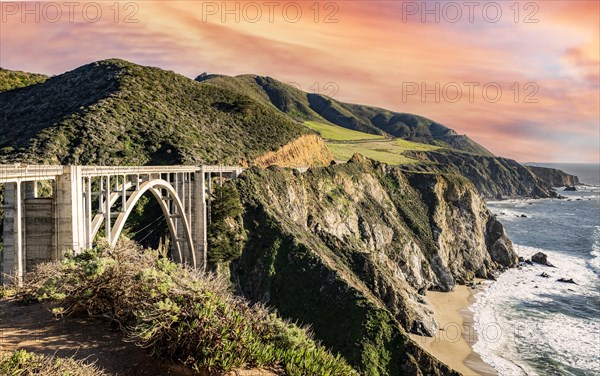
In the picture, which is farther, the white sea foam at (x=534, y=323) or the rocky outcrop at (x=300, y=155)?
the rocky outcrop at (x=300, y=155)

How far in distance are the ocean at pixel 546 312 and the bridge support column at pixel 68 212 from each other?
1419 inches

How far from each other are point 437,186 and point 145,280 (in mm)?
79464

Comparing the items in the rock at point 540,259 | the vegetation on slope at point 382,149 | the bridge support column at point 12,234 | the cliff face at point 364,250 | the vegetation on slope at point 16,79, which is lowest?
the rock at point 540,259

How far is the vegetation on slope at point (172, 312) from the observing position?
Result: 8.81 meters

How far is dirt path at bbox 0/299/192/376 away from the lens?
861 centimetres

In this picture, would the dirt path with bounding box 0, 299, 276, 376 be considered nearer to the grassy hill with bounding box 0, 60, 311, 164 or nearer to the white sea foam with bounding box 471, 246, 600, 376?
the white sea foam with bounding box 471, 246, 600, 376

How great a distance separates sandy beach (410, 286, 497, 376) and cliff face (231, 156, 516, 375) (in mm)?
1819

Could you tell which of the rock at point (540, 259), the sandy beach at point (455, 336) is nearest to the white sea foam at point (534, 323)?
the sandy beach at point (455, 336)

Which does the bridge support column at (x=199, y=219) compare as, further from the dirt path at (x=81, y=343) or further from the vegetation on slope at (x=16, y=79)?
the vegetation on slope at (x=16, y=79)

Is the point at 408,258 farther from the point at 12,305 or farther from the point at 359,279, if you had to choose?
the point at 12,305

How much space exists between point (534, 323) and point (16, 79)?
310 ft

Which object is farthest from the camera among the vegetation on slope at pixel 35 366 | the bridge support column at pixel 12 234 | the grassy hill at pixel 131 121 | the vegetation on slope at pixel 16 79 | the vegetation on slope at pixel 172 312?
the vegetation on slope at pixel 16 79

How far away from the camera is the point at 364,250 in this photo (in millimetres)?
58094

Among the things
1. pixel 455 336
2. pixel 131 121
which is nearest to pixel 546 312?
pixel 455 336
